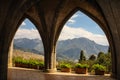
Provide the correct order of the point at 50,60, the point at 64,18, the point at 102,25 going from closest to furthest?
the point at 102,25, the point at 50,60, the point at 64,18

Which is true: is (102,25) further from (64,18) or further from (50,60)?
(50,60)

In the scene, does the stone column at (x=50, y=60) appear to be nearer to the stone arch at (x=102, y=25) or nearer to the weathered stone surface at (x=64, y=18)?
the weathered stone surface at (x=64, y=18)

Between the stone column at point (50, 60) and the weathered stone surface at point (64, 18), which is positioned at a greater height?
the weathered stone surface at point (64, 18)

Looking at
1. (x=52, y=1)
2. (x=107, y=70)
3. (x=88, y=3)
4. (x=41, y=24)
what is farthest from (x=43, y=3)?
(x=107, y=70)

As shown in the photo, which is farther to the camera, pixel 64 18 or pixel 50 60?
pixel 64 18

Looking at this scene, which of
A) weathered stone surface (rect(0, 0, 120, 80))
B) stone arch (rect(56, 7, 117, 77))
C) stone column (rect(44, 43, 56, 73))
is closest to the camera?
weathered stone surface (rect(0, 0, 120, 80))

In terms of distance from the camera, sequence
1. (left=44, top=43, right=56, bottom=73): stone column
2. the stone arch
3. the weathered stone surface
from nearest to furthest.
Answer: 1. the weathered stone surface
2. the stone arch
3. (left=44, top=43, right=56, bottom=73): stone column

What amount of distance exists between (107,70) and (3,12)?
14.3 metres

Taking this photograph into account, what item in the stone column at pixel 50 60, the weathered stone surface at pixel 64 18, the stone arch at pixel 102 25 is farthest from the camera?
the stone column at pixel 50 60

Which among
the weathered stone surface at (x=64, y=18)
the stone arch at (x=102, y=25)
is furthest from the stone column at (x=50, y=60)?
the stone arch at (x=102, y=25)

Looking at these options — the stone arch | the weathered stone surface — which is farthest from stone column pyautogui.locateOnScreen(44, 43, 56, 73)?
the stone arch

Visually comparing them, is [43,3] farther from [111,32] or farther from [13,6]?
[13,6]

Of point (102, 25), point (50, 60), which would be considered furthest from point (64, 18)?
point (50, 60)

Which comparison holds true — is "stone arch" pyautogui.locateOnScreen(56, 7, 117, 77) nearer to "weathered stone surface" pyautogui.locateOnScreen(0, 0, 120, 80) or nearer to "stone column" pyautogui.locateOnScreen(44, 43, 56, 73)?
"weathered stone surface" pyautogui.locateOnScreen(0, 0, 120, 80)
